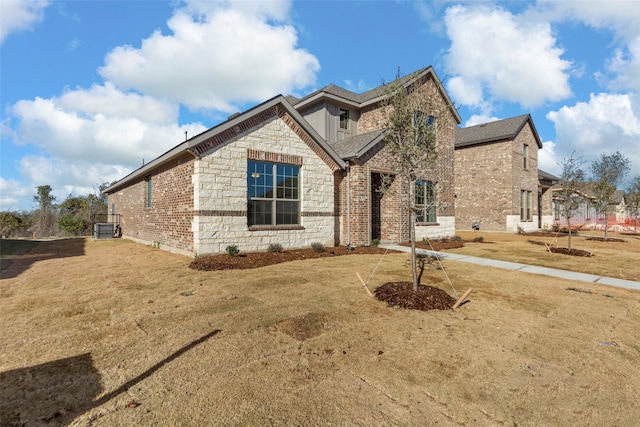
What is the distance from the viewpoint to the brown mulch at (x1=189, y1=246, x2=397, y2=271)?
8.78 m

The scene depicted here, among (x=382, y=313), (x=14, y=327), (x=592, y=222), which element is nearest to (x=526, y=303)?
(x=382, y=313)

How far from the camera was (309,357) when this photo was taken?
3.58 meters

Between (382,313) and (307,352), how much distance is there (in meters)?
1.84

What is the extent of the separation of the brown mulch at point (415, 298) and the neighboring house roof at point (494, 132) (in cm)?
2166

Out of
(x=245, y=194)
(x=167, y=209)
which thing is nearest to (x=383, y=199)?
(x=245, y=194)

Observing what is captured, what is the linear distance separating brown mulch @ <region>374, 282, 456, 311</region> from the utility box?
18573 millimetres

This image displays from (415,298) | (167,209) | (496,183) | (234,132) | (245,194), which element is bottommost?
(415,298)

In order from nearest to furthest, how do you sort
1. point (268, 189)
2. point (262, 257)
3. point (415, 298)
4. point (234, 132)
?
point (415, 298)
point (262, 257)
point (234, 132)
point (268, 189)

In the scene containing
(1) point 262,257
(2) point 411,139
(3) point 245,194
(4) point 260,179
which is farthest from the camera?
(4) point 260,179

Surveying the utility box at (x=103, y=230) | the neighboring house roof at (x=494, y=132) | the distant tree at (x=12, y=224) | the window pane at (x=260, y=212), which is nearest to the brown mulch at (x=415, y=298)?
Result: the window pane at (x=260, y=212)

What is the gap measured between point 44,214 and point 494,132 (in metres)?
37.1

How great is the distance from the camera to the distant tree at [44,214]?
2483 centimetres

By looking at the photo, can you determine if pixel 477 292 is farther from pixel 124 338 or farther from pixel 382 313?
pixel 124 338

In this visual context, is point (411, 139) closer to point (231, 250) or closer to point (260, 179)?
point (260, 179)
